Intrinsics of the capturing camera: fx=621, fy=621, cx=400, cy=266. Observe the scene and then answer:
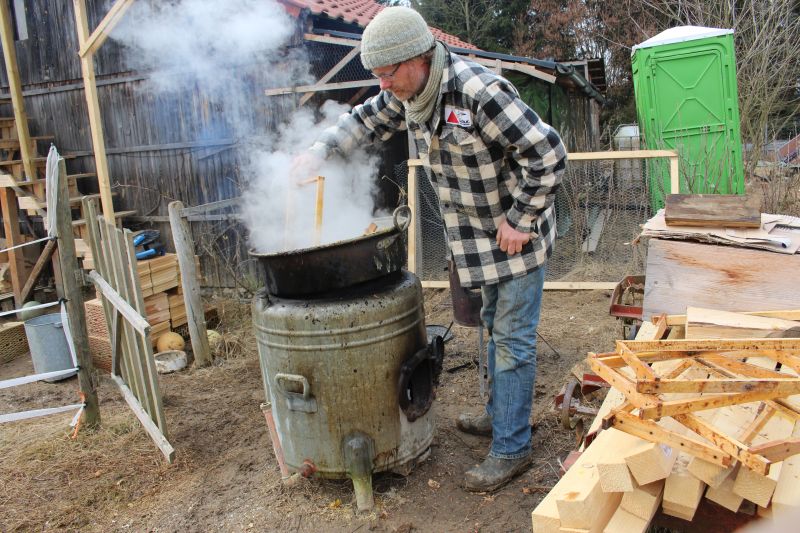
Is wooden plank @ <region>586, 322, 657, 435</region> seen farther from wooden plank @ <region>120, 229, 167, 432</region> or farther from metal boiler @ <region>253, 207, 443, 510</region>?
wooden plank @ <region>120, 229, 167, 432</region>

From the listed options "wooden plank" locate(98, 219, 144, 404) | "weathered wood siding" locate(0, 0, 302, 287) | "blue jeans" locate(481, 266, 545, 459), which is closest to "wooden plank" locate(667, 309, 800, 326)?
"blue jeans" locate(481, 266, 545, 459)

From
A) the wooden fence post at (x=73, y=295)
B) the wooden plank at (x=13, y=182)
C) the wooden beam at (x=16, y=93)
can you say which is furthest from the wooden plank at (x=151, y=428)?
the wooden beam at (x=16, y=93)

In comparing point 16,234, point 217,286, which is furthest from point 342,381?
point 16,234

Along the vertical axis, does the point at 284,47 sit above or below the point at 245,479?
above

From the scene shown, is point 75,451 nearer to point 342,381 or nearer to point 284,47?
point 342,381

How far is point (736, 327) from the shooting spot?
2.79m

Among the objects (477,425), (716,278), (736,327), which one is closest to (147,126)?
(477,425)

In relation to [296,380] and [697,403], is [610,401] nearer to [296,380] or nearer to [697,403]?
[697,403]

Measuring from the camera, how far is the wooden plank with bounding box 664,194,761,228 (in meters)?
3.44

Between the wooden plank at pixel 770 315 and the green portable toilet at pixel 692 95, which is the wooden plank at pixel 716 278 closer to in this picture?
the wooden plank at pixel 770 315

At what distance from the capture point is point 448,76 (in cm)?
269

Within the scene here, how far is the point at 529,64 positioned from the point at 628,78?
14.4m

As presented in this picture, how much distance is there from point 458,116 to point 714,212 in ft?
5.83

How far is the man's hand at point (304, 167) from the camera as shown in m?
3.26
